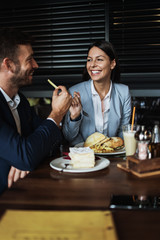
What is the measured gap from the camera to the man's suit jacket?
6.96 ft

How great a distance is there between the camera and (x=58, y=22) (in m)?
3.49

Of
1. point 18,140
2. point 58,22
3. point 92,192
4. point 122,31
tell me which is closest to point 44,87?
point 58,22

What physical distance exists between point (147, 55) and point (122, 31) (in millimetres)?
409

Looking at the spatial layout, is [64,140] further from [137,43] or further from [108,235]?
[137,43]

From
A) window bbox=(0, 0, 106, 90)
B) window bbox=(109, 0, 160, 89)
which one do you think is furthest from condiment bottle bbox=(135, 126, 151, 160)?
window bbox=(0, 0, 106, 90)

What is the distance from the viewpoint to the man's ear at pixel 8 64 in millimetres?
1551

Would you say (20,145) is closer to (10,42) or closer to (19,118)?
(19,118)

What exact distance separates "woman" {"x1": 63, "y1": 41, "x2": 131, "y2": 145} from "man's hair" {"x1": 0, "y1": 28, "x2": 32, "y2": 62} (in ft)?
2.64

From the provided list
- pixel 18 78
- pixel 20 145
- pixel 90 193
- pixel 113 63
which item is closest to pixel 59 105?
pixel 18 78

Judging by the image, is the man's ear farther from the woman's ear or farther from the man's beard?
the woman's ear

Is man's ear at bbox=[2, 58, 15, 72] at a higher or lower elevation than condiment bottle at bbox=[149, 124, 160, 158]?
higher

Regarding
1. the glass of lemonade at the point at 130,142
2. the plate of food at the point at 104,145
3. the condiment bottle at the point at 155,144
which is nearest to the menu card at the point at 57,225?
the condiment bottle at the point at 155,144

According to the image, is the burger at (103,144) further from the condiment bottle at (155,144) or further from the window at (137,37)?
the window at (137,37)

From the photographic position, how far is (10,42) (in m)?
1.58
